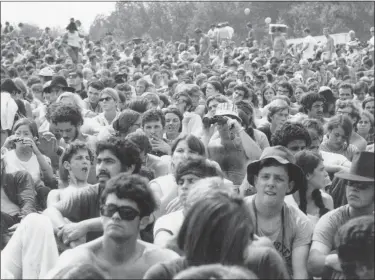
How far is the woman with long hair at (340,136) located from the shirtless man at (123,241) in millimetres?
3546

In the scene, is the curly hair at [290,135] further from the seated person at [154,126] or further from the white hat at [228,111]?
the seated person at [154,126]

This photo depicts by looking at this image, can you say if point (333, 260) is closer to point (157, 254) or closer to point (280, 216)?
point (280, 216)

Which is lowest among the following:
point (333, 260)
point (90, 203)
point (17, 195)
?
point (333, 260)

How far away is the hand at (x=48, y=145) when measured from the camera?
792 centimetres

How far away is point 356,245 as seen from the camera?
3.42 m

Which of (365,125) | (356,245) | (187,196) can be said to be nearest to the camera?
(356,245)

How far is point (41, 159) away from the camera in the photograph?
7160 millimetres

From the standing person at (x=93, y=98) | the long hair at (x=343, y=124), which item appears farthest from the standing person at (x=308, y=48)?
the long hair at (x=343, y=124)

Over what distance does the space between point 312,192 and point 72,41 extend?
17.9m

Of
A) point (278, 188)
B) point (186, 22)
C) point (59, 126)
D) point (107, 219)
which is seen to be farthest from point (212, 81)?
point (186, 22)

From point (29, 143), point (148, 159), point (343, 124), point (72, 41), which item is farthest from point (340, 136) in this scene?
point (72, 41)

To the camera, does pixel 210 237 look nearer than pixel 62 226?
Yes

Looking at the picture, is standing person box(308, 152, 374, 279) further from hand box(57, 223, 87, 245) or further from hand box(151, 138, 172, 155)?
hand box(151, 138, 172, 155)

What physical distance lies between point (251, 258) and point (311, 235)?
122 centimetres
